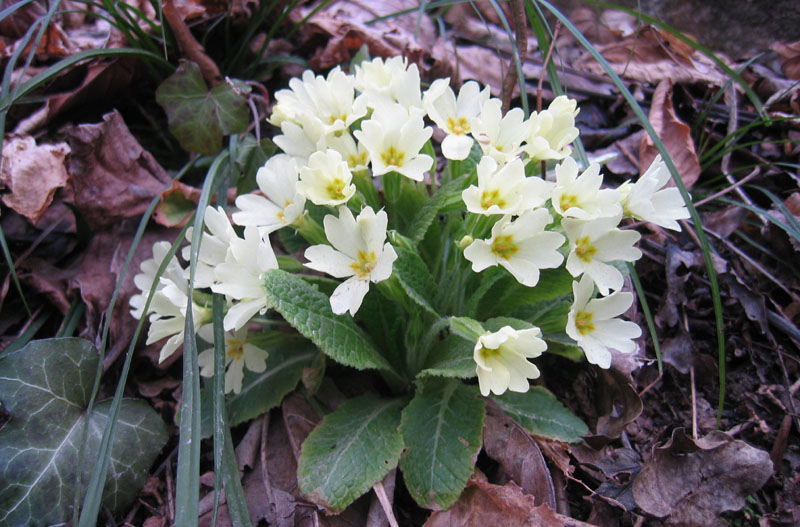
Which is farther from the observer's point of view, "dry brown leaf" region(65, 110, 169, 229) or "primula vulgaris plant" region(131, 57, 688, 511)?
"dry brown leaf" region(65, 110, 169, 229)

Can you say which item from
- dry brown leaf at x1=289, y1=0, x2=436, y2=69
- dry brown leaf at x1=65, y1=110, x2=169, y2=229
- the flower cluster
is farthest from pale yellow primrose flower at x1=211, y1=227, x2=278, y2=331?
dry brown leaf at x1=289, y1=0, x2=436, y2=69

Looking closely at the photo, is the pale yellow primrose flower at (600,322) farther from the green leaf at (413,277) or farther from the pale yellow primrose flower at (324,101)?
the pale yellow primrose flower at (324,101)

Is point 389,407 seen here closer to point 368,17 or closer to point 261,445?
point 261,445

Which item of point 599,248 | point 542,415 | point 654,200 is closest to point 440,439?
point 542,415

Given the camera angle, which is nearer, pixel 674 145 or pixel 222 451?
pixel 222 451

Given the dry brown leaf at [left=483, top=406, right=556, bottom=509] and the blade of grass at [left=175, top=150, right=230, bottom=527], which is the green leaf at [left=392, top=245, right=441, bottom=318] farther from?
the blade of grass at [left=175, top=150, right=230, bottom=527]

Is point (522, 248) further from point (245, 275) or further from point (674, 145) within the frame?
point (674, 145)
